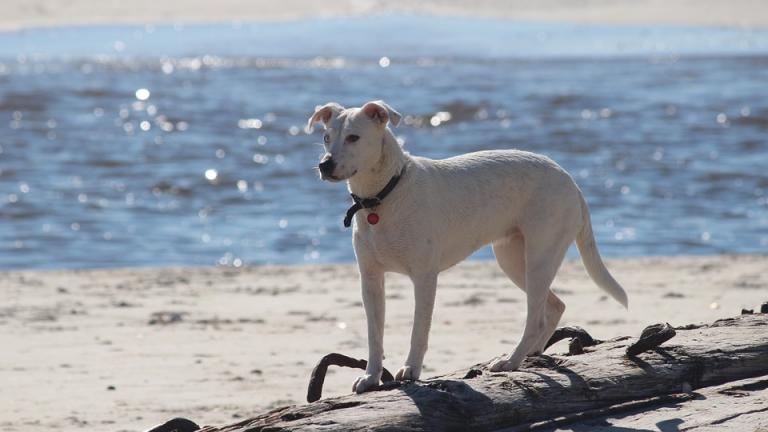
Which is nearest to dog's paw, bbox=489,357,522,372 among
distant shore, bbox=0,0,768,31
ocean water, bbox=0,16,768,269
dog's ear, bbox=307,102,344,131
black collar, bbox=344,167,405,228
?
black collar, bbox=344,167,405,228

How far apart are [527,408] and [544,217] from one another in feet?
3.70

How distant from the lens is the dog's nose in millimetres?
5645

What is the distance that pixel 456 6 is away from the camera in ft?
152

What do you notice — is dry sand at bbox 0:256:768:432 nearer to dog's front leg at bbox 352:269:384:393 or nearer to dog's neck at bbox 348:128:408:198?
dog's front leg at bbox 352:269:384:393

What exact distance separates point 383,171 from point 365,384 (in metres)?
0.97

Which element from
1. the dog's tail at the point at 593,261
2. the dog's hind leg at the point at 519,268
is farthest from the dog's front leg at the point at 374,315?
the dog's tail at the point at 593,261

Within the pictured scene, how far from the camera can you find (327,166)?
5652mm

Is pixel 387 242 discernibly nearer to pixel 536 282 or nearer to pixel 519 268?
pixel 536 282

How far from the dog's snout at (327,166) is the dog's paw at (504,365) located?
1331 millimetres

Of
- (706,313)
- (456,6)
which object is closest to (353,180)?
(706,313)

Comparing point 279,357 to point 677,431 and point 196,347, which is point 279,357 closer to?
point 196,347

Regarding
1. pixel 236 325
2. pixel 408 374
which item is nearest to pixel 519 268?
pixel 408 374

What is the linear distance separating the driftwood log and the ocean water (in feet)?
23.5

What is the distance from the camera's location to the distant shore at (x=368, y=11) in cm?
4147
